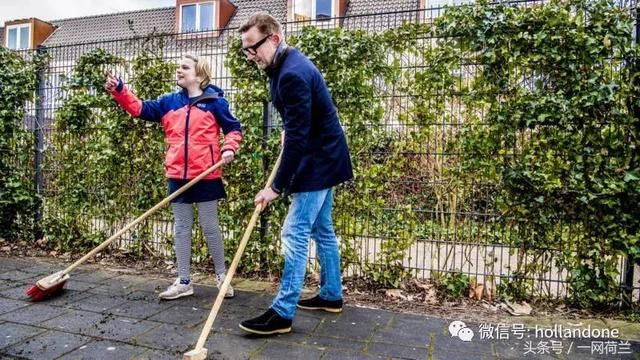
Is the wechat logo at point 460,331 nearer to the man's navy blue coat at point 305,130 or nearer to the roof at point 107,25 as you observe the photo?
the man's navy blue coat at point 305,130

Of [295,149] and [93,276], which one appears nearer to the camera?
[295,149]

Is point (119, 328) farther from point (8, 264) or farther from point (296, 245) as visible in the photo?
point (8, 264)

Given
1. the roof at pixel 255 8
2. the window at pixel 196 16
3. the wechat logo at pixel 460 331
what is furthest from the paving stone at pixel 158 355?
the window at pixel 196 16

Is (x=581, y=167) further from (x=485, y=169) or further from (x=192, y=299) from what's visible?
(x=192, y=299)

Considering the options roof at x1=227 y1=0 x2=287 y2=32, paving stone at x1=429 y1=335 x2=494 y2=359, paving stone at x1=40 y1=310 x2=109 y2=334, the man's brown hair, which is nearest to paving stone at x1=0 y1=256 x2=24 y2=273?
paving stone at x1=40 y1=310 x2=109 y2=334

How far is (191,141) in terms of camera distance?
4141mm

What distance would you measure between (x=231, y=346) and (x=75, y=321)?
1249 millimetres

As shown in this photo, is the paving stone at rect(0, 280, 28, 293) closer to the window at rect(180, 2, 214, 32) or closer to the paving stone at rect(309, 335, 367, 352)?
the paving stone at rect(309, 335, 367, 352)

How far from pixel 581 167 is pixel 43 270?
16.6 feet

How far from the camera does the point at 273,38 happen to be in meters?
3.38

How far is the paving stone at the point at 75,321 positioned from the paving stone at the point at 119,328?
0.16 feet

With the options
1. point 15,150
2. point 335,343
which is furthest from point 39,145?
point 335,343

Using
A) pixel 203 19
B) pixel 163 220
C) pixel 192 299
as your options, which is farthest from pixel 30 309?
pixel 203 19

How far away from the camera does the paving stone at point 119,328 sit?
3.37 metres
